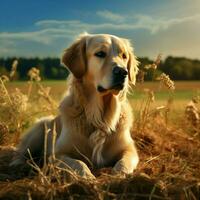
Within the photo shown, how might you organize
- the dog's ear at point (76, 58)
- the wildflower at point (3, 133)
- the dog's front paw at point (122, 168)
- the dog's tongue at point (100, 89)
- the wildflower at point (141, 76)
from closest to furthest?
the dog's front paw at point (122, 168) → the dog's tongue at point (100, 89) → the dog's ear at point (76, 58) → the wildflower at point (3, 133) → the wildflower at point (141, 76)

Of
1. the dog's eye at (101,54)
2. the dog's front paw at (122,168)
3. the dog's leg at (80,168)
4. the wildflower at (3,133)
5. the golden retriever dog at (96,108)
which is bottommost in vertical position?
the wildflower at (3,133)

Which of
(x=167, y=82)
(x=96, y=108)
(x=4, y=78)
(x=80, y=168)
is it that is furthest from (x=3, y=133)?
→ (x=80, y=168)

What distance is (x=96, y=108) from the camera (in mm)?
6086

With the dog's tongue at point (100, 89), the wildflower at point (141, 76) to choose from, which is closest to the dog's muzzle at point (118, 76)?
the dog's tongue at point (100, 89)

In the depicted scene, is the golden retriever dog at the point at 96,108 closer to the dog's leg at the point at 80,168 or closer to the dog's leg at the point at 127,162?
the dog's leg at the point at 127,162

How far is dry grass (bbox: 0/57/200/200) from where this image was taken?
4.07m

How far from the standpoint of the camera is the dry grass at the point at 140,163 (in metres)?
4.07

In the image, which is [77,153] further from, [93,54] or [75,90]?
[93,54]

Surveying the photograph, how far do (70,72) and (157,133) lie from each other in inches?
107

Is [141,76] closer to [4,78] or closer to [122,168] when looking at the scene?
[4,78]

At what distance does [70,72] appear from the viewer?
247 inches

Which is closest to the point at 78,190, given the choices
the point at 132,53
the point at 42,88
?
the point at 132,53

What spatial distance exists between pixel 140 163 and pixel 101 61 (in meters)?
1.33

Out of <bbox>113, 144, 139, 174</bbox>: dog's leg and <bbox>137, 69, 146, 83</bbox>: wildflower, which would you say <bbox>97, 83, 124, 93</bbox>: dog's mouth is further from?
<bbox>137, 69, 146, 83</bbox>: wildflower
